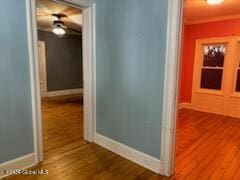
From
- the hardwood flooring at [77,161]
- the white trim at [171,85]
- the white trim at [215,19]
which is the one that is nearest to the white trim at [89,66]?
the hardwood flooring at [77,161]

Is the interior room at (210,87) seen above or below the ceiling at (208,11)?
below

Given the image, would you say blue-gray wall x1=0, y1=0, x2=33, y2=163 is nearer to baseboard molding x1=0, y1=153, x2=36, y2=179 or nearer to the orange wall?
baseboard molding x1=0, y1=153, x2=36, y2=179

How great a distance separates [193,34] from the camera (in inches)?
192

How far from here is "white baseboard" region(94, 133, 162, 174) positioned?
2133mm

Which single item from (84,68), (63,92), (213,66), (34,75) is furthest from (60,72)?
(213,66)

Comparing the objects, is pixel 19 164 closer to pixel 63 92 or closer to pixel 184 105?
pixel 184 105

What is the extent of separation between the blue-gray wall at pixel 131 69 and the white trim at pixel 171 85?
0.22 ft

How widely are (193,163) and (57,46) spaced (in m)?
6.00

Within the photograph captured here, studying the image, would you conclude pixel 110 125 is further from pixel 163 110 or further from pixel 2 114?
pixel 2 114

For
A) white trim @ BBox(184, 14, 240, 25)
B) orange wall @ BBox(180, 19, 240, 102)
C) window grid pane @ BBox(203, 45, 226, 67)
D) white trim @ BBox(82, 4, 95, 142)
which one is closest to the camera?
white trim @ BBox(82, 4, 95, 142)

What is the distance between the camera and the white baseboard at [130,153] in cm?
213

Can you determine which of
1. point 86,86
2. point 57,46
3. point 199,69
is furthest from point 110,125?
point 57,46

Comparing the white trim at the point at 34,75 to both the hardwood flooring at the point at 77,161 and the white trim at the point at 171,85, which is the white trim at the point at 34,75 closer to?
the hardwood flooring at the point at 77,161

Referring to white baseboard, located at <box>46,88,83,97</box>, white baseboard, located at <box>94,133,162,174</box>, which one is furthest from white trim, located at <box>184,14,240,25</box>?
white baseboard, located at <box>46,88,83,97</box>
